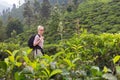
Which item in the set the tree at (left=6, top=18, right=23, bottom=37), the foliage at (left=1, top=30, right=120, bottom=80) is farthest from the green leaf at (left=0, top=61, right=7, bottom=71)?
the tree at (left=6, top=18, right=23, bottom=37)

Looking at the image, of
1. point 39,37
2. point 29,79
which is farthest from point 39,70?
point 39,37

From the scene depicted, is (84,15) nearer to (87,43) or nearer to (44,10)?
(44,10)

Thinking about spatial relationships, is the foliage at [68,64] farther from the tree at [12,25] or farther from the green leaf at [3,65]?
the tree at [12,25]

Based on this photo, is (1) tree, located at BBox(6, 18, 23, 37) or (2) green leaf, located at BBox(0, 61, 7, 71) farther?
(1) tree, located at BBox(6, 18, 23, 37)

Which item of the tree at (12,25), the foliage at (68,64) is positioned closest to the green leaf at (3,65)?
the foliage at (68,64)

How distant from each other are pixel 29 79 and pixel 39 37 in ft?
16.3

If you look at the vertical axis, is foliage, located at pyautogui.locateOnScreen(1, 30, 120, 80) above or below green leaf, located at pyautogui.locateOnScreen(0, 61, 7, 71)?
below

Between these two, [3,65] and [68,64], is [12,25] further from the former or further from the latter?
[3,65]

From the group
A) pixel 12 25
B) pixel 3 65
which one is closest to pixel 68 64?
pixel 3 65

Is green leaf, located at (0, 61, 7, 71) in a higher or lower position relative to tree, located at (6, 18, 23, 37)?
higher

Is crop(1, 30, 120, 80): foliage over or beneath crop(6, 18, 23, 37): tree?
over

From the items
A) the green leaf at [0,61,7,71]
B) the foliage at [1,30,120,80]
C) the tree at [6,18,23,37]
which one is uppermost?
the green leaf at [0,61,7,71]

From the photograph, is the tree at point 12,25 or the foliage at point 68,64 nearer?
the foliage at point 68,64

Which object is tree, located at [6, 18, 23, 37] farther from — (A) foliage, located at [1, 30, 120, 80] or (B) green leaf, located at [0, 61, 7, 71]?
(B) green leaf, located at [0, 61, 7, 71]
